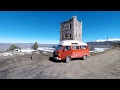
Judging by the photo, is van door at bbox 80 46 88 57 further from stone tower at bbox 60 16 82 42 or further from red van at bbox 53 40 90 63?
stone tower at bbox 60 16 82 42

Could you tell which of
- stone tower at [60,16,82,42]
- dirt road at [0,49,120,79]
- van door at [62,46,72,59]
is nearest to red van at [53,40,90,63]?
van door at [62,46,72,59]

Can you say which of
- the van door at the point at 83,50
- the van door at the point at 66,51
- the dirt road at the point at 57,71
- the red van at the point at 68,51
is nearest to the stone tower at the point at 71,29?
the van door at the point at 83,50

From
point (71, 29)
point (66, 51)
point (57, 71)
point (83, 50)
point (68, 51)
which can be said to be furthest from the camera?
point (71, 29)

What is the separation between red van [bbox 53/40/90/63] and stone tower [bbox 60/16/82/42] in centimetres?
1782

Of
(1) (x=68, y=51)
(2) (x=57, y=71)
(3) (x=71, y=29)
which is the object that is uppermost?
(3) (x=71, y=29)

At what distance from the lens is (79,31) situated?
119ft

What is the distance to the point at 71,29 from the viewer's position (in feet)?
110

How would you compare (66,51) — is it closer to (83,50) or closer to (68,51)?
(68,51)

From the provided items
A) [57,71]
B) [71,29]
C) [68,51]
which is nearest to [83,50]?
[68,51]

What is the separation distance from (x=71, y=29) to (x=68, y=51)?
A: 20.6m

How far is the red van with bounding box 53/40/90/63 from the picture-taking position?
44.0ft

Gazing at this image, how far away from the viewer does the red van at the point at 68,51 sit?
13.4 meters
